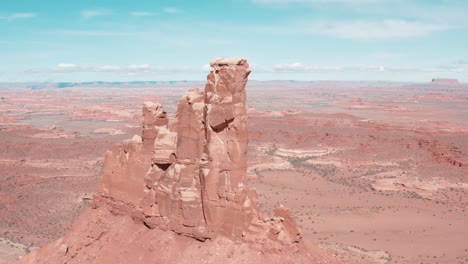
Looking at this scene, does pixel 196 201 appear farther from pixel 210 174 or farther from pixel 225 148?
pixel 225 148

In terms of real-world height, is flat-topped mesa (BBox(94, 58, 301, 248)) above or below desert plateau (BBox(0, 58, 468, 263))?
above

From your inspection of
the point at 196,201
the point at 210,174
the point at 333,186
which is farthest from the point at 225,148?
the point at 333,186

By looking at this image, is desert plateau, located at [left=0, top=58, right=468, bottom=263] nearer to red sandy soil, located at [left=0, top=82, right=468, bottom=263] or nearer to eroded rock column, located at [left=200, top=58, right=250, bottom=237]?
red sandy soil, located at [left=0, top=82, right=468, bottom=263]

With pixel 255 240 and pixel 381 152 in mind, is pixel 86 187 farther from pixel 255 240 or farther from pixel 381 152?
pixel 381 152

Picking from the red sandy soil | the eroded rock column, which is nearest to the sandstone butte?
the eroded rock column

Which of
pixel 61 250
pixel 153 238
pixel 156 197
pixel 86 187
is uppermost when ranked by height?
pixel 156 197

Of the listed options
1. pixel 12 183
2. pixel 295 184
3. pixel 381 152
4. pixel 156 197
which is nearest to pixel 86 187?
pixel 12 183

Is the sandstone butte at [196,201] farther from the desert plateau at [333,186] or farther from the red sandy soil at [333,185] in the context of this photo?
the desert plateau at [333,186]
